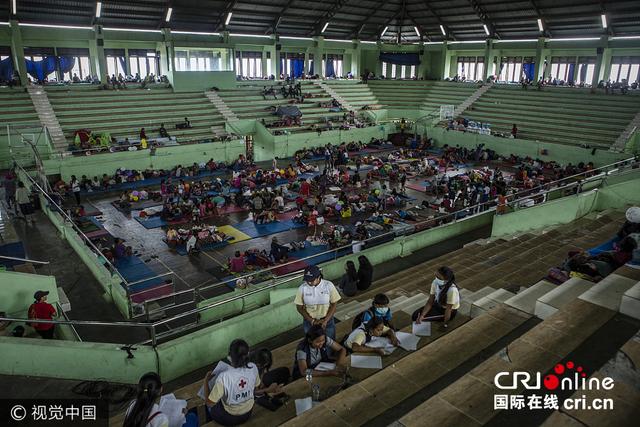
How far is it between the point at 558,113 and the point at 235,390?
2944cm

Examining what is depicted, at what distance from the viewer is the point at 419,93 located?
118 ft

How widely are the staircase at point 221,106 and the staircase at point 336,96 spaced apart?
8863 mm

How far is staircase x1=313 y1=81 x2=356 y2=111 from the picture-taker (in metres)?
32.8

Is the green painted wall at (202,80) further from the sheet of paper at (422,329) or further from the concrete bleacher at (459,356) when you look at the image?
the sheet of paper at (422,329)

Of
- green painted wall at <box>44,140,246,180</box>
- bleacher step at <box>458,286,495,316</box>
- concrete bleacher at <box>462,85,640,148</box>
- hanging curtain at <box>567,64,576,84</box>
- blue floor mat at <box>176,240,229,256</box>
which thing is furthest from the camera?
hanging curtain at <box>567,64,576,84</box>

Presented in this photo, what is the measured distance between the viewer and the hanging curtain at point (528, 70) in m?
34.4

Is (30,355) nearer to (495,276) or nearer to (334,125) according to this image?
(495,276)

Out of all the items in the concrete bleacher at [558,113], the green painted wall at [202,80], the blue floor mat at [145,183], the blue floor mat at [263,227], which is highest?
the green painted wall at [202,80]

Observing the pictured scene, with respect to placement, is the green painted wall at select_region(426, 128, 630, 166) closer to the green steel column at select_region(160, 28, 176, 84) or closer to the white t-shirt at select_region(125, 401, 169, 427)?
the green steel column at select_region(160, 28, 176, 84)

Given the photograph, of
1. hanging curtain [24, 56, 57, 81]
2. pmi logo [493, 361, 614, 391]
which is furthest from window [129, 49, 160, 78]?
pmi logo [493, 361, 614, 391]

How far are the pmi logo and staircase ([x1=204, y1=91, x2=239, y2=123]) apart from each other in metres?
24.4

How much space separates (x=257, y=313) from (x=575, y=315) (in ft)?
15.1

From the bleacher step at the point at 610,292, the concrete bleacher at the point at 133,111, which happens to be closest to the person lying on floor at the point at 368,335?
the bleacher step at the point at 610,292

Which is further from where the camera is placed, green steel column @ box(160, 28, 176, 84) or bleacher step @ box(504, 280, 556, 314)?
green steel column @ box(160, 28, 176, 84)
